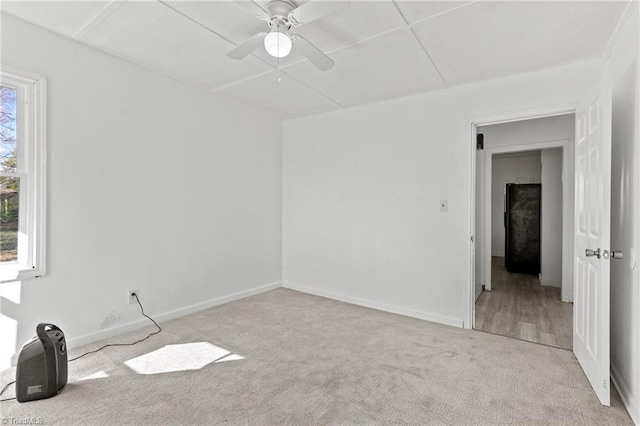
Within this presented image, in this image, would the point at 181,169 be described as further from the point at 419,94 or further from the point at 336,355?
the point at 419,94

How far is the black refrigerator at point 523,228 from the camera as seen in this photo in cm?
582

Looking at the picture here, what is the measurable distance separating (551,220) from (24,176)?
6501 millimetres

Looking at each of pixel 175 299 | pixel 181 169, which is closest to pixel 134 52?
pixel 181 169

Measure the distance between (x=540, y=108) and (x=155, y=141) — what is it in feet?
12.0

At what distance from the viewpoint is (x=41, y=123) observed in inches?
95.4

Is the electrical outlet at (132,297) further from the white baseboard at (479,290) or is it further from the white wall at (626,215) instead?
the white baseboard at (479,290)

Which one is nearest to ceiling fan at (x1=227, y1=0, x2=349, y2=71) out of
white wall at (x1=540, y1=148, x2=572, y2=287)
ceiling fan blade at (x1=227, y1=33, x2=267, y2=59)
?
ceiling fan blade at (x1=227, y1=33, x2=267, y2=59)

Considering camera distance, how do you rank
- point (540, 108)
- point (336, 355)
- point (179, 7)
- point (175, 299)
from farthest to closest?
point (175, 299), point (540, 108), point (336, 355), point (179, 7)

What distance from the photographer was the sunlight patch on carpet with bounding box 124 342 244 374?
2348 millimetres

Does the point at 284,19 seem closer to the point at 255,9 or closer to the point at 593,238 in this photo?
the point at 255,9

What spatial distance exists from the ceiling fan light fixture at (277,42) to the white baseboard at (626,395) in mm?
2876

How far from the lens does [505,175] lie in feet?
23.4

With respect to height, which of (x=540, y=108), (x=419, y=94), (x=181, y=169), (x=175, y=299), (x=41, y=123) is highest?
(x=419, y=94)

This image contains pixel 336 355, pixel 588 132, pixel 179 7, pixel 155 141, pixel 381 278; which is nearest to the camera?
pixel 179 7
